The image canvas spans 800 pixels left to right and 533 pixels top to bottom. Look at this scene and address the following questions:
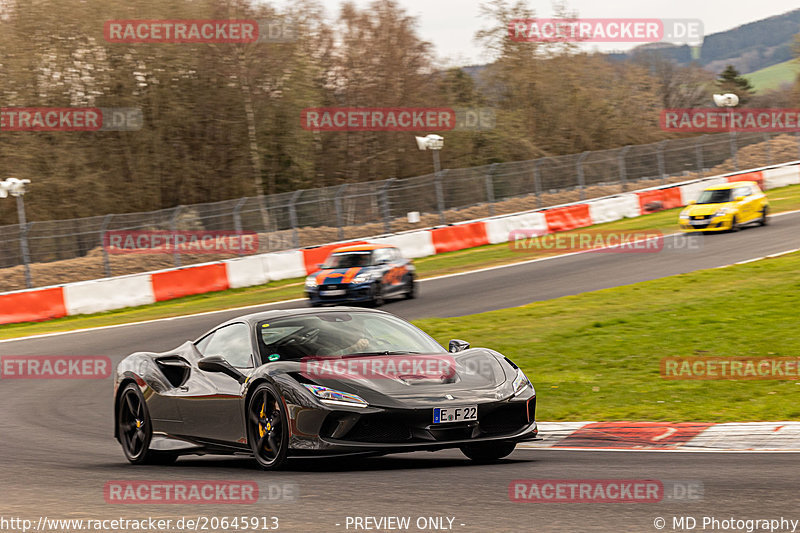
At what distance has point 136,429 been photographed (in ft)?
28.5

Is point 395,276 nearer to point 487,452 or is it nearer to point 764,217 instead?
point 764,217

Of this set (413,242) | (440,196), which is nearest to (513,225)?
(440,196)

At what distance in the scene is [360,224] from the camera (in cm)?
3003

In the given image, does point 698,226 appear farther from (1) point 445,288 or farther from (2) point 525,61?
(2) point 525,61

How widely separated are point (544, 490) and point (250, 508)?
175 cm

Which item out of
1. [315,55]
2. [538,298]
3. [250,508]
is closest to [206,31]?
[315,55]

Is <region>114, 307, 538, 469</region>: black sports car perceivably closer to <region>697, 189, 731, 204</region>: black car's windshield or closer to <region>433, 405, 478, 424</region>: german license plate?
<region>433, 405, 478, 424</region>: german license plate

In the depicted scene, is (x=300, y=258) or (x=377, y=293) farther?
(x=300, y=258)
